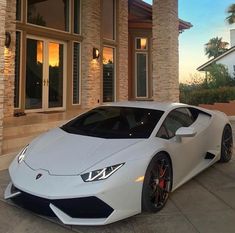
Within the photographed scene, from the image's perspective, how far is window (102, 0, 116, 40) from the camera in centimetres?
1418

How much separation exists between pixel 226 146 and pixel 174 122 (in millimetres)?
2081

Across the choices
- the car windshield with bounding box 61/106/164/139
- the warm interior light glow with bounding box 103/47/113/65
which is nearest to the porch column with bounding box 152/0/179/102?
the warm interior light glow with bounding box 103/47/113/65

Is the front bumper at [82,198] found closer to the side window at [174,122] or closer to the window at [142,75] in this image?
the side window at [174,122]

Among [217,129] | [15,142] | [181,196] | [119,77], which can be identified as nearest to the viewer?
[181,196]

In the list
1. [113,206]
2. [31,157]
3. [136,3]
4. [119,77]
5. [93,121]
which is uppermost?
[136,3]

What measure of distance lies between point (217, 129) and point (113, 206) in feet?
11.1

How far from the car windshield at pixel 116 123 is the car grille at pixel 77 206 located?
112cm

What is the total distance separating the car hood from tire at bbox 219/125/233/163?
114 inches

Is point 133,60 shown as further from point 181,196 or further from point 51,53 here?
point 181,196

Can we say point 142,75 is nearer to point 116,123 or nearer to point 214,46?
point 116,123

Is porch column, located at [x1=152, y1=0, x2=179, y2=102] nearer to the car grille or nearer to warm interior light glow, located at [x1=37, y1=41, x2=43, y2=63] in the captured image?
warm interior light glow, located at [x1=37, y1=41, x2=43, y2=63]

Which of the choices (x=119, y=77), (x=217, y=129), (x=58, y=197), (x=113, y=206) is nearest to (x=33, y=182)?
(x=58, y=197)

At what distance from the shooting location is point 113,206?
3650 millimetres

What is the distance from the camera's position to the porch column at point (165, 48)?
41.8ft
